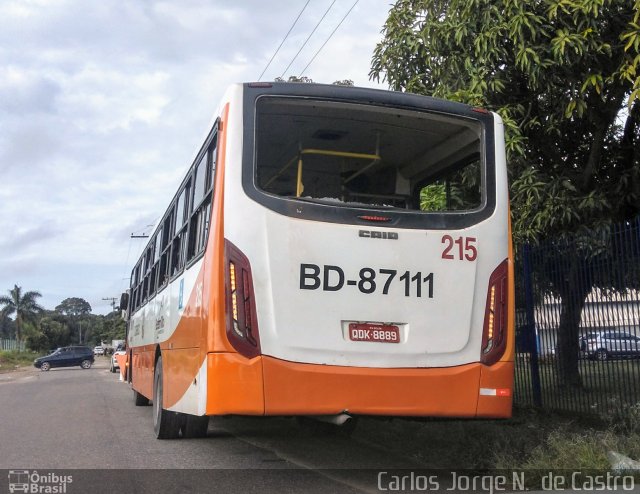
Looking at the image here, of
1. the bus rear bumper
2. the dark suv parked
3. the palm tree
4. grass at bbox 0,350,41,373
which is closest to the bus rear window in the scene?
the bus rear bumper

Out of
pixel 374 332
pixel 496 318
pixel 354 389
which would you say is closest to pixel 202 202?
pixel 374 332

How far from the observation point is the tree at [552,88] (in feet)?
27.7

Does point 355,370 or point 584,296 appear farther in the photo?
point 584,296

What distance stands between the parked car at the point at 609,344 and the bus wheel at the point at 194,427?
4.60 metres

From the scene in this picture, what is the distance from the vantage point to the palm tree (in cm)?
8041

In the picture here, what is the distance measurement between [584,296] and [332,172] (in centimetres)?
363

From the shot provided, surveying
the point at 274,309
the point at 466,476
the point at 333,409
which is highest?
the point at 274,309

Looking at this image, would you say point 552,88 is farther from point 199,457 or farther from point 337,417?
point 199,457

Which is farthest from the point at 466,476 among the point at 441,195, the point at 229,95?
the point at 229,95

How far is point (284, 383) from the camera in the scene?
5340 mm

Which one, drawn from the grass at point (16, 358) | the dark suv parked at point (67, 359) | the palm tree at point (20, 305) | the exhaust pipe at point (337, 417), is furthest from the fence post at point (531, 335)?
the palm tree at point (20, 305)

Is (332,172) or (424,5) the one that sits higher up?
(424,5)

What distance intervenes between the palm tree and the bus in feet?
265

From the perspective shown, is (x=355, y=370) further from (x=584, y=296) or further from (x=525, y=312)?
(x=525, y=312)
